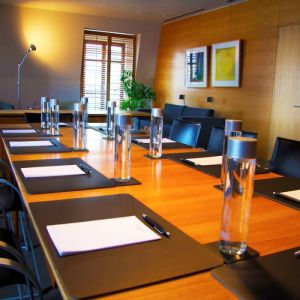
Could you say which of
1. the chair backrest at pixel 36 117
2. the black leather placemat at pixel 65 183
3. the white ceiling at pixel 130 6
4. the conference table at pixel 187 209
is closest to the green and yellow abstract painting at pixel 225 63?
the white ceiling at pixel 130 6

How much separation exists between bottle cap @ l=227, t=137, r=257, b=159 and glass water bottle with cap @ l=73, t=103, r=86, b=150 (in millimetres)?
1424

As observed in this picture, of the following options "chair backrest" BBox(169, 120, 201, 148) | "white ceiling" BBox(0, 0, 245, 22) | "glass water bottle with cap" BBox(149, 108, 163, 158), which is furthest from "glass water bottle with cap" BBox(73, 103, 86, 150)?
"white ceiling" BBox(0, 0, 245, 22)

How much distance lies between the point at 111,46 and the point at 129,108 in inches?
57.3

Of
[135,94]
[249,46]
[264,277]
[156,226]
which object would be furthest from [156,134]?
[135,94]

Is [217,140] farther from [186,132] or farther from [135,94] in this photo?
[135,94]

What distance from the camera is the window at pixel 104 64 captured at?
8047 millimetres

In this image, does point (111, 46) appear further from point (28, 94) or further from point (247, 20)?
point (247, 20)

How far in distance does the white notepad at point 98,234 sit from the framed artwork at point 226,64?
5.38 metres

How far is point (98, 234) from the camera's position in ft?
2.97

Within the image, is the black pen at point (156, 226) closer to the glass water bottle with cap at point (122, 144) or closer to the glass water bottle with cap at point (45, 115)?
the glass water bottle with cap at point (122, 144)

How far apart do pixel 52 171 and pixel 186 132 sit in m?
1.51

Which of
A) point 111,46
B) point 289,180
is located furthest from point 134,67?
point 289,180

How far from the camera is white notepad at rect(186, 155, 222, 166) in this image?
1.85 meters

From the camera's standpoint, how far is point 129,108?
7.97 m
